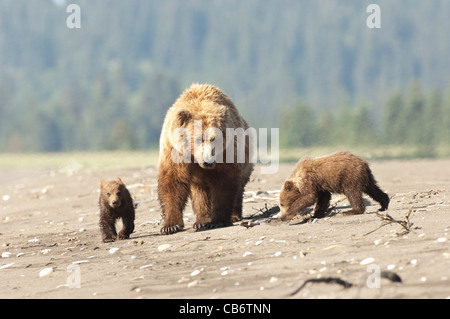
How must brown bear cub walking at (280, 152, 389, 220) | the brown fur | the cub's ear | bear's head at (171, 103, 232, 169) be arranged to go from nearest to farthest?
1. bear's head at (171, 103, 232, 169)
2. brown bear cub walking at (280, 152, 389, 220)
3. the brown fur
4. the cub's ear

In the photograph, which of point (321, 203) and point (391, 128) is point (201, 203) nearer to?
point (321, 203)

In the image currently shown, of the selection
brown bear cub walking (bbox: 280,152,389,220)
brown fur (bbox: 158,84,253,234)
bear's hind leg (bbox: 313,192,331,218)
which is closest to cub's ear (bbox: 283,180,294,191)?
brown bear cub walking (bbox: 280,152,389,220)

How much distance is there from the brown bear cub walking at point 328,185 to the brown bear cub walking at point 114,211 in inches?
75.9

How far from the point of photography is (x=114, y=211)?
9086 mm

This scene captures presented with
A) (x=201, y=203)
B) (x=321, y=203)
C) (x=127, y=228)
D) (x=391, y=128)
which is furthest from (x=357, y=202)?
(x=391, y=128)

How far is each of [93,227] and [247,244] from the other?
3853 mm

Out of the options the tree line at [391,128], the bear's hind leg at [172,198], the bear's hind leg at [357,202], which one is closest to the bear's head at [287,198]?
the bear's hind leg at [357,202]

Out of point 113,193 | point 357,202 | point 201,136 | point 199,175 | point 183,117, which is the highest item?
point 183,117

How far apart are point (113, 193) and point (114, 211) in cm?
24

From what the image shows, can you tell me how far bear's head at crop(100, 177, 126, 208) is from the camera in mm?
8906

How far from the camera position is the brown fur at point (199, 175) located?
8.49 m

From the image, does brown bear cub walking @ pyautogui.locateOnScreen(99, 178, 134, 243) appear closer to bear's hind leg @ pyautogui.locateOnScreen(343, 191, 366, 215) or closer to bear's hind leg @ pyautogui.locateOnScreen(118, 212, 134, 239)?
bear's hind leg @ pyautogui.locateOnScreen(118, 212, 134, 239)

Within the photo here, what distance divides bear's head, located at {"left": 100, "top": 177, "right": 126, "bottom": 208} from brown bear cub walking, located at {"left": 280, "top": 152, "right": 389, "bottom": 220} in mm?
1985

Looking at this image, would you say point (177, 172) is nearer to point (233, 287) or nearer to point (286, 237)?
point (286, 237)
